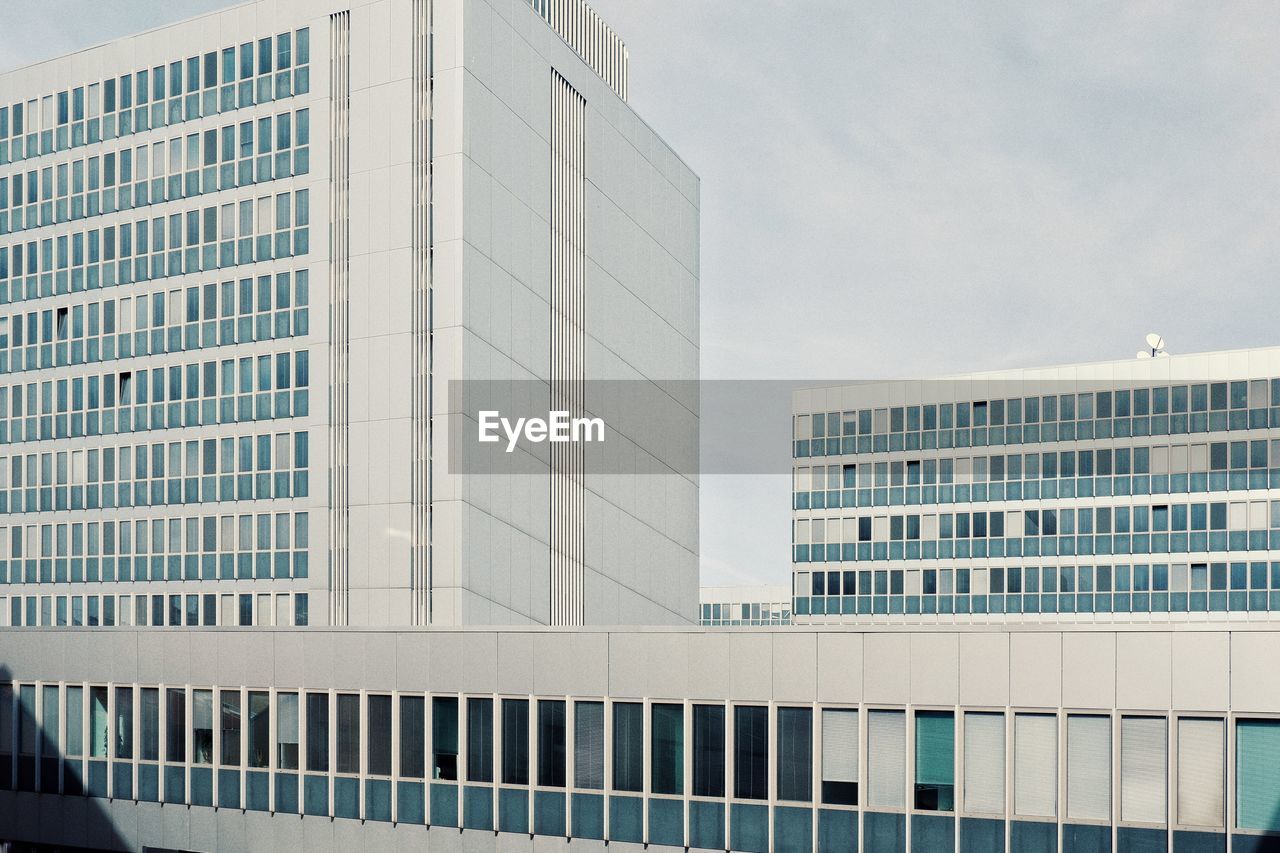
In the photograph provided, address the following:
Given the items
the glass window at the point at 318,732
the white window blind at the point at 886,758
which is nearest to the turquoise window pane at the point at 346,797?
the glass window at the point at 318,732

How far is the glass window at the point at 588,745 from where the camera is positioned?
140ft

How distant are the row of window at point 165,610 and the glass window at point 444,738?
27.6 metres

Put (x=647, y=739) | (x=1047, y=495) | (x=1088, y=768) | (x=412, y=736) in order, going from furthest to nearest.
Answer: (x=1047, y=495) < (x=412, y=736) < (x=647, y=739) < (x=1088, y=768)

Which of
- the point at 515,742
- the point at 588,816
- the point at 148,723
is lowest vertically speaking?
the point at 588,816

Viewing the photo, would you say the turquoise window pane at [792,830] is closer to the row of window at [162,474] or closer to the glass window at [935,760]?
the glass window at [935,760]

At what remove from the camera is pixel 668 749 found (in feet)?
137

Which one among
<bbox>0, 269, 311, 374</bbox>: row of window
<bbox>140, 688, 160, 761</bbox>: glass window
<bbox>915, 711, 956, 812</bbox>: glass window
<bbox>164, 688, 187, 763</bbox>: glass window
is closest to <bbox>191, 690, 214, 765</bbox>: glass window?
<bbox>164, 688, 187, 763</bbox>: glass window

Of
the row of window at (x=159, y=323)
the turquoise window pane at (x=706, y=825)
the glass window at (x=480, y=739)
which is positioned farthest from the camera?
the row of window at (x=159, y=323)

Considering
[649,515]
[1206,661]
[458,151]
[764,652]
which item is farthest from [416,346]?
[1206,661]

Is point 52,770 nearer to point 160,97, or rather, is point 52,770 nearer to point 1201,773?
point 1201,773

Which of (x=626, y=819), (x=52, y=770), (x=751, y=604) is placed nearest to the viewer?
(x=626, y=819)

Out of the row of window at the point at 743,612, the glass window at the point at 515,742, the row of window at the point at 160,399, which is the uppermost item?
the row of window at the point at 160,399

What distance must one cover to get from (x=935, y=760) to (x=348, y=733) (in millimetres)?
17637

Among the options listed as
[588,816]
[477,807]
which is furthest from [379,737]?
[588,816]
